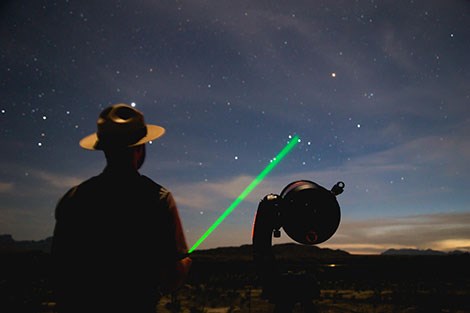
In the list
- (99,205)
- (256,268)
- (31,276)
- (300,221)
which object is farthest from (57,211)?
Result: (31,276)

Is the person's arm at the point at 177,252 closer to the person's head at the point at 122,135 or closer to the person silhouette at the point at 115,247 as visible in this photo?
the person silhouette at the point at 115,247

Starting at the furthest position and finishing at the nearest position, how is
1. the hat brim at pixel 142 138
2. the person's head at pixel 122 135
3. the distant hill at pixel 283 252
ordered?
the distant hill at pixel 283 252
the hat brim at pixel 142 138
the person's head at pixel 122 135

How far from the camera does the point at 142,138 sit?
218cm

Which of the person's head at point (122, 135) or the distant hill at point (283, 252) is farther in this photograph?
the distant hill at point (283, 252)

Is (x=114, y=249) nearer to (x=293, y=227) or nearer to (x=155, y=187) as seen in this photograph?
(x=155, y=187)

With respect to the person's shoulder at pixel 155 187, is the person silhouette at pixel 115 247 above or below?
below

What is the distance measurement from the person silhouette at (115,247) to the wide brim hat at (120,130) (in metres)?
0.23

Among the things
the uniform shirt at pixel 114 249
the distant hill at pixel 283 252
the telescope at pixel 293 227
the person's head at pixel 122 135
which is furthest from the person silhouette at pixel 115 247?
the distant hill at pixel 283 252

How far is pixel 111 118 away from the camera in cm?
216

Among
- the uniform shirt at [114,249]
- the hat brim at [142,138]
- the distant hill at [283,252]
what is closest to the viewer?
the uniform shirt at [114,249]

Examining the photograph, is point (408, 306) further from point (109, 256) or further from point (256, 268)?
point (109, 256)

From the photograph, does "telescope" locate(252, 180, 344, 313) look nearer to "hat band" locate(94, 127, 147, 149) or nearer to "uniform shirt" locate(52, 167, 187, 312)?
"uniform shirt" locate(52, 167, 187, 312)

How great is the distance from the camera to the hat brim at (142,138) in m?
2.19

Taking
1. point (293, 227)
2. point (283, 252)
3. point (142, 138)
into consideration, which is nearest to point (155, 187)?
point (142, 138)
